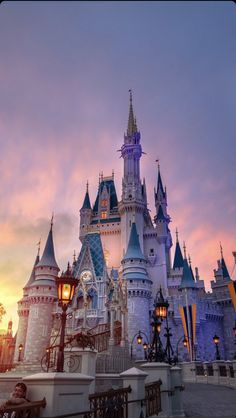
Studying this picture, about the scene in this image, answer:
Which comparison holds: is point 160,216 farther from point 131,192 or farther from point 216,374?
point 216,374

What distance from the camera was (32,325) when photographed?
42125mm

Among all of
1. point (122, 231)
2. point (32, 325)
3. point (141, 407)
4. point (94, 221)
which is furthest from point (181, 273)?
point (141, 407)

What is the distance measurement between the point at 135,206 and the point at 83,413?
48536 mm

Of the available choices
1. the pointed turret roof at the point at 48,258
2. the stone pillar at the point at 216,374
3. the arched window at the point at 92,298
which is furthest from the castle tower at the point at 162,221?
the stone pillar at the point at 216,374

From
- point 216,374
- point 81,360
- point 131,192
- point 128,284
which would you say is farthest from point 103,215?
point 81,360

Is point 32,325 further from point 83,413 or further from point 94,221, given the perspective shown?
point 83,413

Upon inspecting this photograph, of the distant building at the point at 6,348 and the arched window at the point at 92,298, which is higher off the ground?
the arched window at the point at 92,298

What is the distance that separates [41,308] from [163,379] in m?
35.5

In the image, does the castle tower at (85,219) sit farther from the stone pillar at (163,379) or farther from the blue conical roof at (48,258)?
the stone pillar at (163,379)

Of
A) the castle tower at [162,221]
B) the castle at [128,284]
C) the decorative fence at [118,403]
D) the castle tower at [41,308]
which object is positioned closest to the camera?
the decorative fence at [118,403]

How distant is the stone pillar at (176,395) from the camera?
1090cm

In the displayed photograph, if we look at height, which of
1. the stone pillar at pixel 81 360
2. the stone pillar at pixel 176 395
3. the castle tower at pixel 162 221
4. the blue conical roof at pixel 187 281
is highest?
the castle tower at pixel 162 221

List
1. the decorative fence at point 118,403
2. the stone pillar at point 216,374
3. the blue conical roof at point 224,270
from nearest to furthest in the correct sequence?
the decorative fence at point 118,403
the stone pillar at point 216,374
the blue conical roof at point 224,270

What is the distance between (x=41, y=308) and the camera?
43375mm
